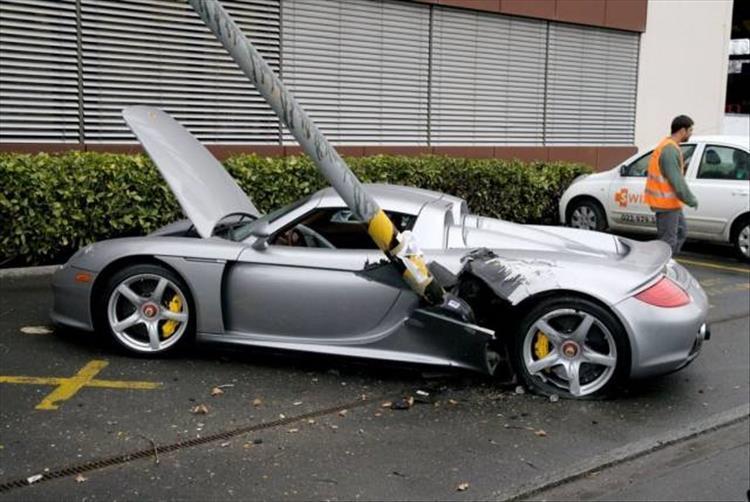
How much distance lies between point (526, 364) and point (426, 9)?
366 inches

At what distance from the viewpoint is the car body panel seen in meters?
10.4

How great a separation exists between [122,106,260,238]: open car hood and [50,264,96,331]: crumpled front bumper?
818mm

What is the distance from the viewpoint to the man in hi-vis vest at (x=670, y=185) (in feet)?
26.6

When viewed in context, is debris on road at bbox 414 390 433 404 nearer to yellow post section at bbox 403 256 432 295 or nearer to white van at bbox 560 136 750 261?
yellow post section at bbox 403 256 432 295

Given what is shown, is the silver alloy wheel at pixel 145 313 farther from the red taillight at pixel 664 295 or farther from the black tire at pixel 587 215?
the black tire at pixel 587 215

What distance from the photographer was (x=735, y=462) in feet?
13.9

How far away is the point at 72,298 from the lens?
5.50 meters

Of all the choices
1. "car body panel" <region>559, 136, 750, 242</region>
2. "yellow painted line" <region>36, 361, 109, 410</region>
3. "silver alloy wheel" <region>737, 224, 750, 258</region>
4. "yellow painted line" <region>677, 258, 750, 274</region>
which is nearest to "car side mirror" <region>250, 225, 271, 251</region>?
"yellow painted line" <region>36, 361, 109, 410</region>

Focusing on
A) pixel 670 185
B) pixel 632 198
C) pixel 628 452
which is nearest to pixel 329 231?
pixel 628 452

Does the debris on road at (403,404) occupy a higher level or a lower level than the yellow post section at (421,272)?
lower

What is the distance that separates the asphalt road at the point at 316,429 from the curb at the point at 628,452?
12mm

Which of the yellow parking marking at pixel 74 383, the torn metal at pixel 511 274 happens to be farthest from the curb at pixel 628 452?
the yellow parking marking at pixel 74 383

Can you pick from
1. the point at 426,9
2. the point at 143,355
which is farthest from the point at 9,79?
the point at 426,9

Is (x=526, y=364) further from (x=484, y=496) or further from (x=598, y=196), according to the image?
(x=598, y=196)
